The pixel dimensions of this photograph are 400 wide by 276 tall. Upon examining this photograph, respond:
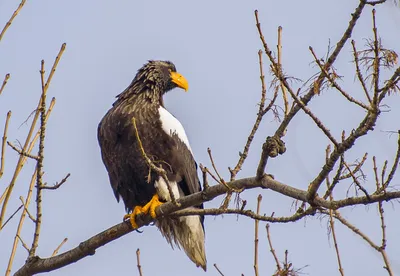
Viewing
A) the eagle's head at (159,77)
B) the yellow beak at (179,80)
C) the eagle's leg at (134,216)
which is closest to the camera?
the eagle's leg at (134,216)

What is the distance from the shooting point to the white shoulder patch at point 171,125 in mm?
6359

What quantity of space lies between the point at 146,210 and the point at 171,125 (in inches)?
34.9

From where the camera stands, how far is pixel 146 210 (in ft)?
19.3

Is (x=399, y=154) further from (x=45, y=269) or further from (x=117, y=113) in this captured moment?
(x=117, y=113)

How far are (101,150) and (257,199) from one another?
7.74ft

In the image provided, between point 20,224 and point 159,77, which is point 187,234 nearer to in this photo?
point 159,77

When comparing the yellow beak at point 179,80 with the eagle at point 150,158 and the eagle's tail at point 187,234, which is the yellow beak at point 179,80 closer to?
the eagle at point 150,158

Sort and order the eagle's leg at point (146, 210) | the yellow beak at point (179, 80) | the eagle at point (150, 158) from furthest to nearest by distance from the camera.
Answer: the yellow beak at point (179, 80) < the eagle at point (150, 158) < the eagle's leg at point (146, 210)

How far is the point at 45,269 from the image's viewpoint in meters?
4.88

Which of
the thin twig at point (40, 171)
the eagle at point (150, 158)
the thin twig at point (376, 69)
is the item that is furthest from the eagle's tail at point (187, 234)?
the thin twig at point (376, 69)

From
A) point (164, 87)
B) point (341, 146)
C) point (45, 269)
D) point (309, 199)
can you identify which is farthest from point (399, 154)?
point (164, 87)

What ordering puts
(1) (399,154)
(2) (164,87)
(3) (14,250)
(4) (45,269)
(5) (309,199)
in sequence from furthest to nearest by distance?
1. (2) (164,87)
2. (4) (45,269)
3. (3) (14,250)
4. (5) (309,199)
5. (1) (399,154)

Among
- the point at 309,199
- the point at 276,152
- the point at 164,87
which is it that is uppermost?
the point at 164,87

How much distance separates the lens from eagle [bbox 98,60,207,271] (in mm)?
6258
